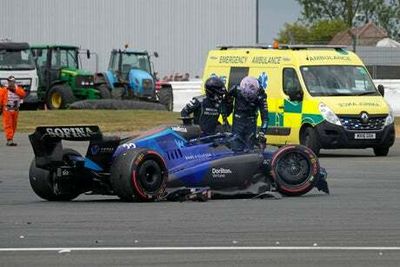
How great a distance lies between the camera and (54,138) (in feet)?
41.9

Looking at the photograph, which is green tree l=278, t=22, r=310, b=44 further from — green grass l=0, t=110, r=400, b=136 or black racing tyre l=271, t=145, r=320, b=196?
black racing tyre l=271, t=145, r=320, b=196

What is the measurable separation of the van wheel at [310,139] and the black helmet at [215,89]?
20.9ft

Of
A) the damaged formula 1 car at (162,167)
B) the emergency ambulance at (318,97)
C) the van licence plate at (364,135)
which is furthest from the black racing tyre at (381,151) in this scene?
the damaged formula 1 car at (162,167)

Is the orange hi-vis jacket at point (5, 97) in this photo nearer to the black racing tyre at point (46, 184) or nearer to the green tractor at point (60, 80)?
the green tractor at point (60, 80)

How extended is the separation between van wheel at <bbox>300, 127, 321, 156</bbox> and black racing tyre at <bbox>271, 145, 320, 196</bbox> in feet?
24.5

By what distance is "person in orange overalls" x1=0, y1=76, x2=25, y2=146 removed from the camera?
25.1 meters

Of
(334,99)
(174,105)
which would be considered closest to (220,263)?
(334,99)

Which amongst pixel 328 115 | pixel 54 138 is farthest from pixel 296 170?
pixel 328 115

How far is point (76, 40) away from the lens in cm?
5556

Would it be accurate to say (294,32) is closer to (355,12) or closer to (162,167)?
(355,12)

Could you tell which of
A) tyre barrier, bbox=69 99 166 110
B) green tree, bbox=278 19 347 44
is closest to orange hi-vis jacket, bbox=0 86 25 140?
tyre barrier, bbox=69 99 166 110

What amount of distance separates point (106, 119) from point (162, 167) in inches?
779

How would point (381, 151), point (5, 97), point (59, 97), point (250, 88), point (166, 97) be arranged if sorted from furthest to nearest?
point (166, 97) → point (59, 97) → point (5, 97) → point (381, 151) → point (250, 88)

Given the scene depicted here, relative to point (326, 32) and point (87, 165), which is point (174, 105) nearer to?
point (87, 165)
